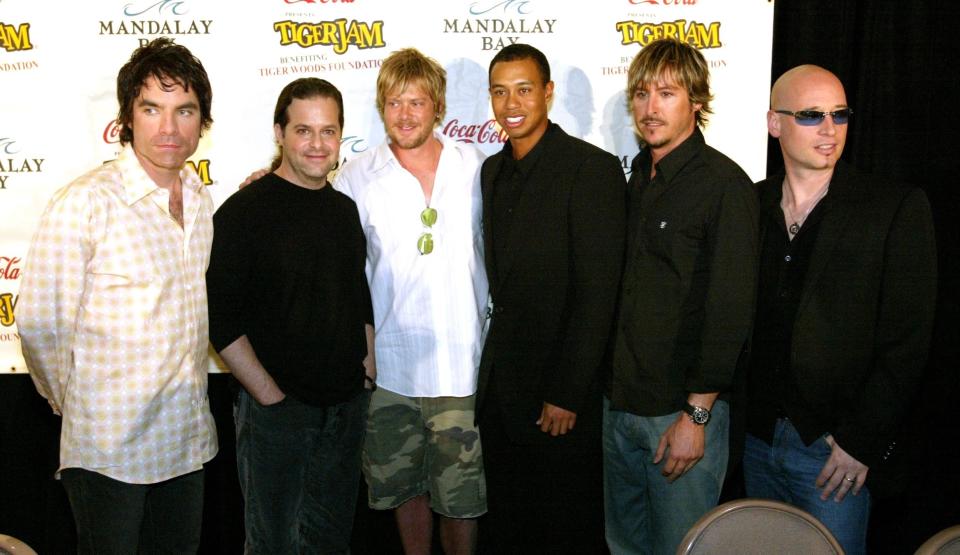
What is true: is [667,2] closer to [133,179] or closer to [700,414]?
[700,414]

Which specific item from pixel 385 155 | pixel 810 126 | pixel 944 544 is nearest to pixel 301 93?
pixel 385 155

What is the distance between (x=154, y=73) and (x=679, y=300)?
1.47m

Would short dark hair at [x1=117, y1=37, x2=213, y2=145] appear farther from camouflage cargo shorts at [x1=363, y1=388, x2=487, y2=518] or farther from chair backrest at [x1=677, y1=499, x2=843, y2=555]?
chair backrest at [x1=677, y1=499, x2=843, y2=555]

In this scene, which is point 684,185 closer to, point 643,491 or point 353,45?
point 643,491

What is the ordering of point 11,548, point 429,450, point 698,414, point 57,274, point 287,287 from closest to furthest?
point 11,548, point 57,274, point 698,414, point 287,287, point 429,450

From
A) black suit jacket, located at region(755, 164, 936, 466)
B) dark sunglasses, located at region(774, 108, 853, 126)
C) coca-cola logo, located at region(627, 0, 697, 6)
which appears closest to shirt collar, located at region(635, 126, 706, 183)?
dark sunglasses, located at region(774, 108, 853, 126)

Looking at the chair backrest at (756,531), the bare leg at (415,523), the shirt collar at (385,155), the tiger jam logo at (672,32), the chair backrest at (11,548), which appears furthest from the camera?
the tiger jam logo at (672,32)

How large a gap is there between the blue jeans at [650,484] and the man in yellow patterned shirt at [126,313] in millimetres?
1177

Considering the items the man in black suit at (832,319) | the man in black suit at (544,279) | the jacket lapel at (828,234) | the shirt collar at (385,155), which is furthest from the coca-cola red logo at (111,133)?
the jacket lapel at (828,234)

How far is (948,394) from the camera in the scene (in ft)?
10.0

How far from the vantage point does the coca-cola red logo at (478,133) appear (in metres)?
3.12

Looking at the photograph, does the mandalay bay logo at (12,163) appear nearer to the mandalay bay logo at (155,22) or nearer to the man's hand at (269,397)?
the mandalay bay logo at (155,22)

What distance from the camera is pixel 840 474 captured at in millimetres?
2041

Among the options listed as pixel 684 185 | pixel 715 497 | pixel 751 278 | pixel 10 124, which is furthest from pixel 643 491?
pixel 10 124
